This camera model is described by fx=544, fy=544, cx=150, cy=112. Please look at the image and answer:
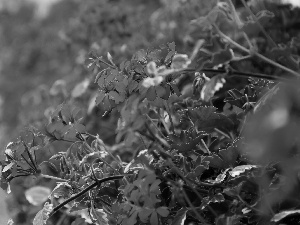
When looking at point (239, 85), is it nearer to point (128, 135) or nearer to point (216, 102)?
point (216, 102)

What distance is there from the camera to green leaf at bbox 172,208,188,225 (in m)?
1.04

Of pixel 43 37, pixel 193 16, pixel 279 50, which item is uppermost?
pixel 279 50

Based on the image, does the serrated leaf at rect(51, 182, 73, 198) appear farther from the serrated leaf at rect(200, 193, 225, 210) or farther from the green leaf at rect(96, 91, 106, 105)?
the serrated leaf at rect(200, 193, 225, 210)

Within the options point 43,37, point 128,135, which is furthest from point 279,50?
point 43,37

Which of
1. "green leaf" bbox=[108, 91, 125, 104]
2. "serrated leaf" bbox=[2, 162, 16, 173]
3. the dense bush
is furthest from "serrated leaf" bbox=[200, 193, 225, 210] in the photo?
"serrated leaf" bbox=[2, 162, 16, 173]

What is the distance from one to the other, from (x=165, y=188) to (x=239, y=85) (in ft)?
1.40

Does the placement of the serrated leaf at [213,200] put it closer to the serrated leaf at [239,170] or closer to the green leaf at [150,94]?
the serrated leaf at [239,170]

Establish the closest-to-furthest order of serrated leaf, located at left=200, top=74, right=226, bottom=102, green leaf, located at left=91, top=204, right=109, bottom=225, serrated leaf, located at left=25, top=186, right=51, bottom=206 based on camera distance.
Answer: serrated leaf, located at left=200, top=74, right=226, bottom=102
serrated leaf, located at left=25, top=186, right=51, bottom=206
green leaf, located at left=91, top=204, right=109, bottom=225

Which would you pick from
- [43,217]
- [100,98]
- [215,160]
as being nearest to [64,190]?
[43,217]

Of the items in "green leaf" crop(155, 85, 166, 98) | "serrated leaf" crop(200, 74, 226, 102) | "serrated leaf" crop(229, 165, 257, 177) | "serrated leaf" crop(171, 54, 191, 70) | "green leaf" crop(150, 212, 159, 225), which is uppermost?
"serrated leaf" crop(171, 54, 191, 70)

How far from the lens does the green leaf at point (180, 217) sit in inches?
40.9

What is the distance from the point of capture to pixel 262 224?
1006mm

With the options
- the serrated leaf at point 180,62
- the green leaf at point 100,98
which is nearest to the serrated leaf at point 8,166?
A: the green leaf at point 100,98

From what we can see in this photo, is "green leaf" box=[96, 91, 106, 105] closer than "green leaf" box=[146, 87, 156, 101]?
No
